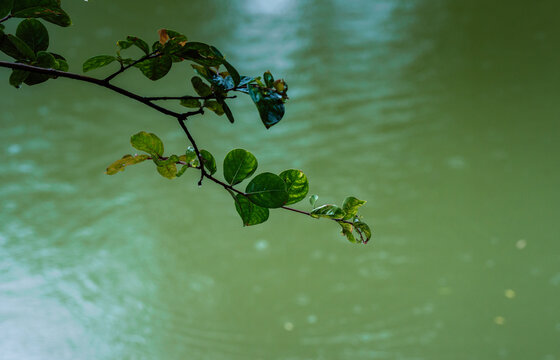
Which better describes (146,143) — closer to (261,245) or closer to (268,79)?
(268,79)

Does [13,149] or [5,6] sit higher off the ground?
[13,149]

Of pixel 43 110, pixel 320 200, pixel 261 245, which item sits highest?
pixel 43 110

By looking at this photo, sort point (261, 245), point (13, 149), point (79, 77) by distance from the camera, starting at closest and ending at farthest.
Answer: point (79, 77) → point (261, 245) → point (13, 149)

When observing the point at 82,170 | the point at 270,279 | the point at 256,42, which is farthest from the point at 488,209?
the point at 82,170

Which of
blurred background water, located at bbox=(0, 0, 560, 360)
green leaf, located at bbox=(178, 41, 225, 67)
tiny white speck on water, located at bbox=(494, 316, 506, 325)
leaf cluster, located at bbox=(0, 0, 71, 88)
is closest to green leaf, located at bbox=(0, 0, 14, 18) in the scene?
leaf cluster, located at bbox=(0, 0, 71, 88)

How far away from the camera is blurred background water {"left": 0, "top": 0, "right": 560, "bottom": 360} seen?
1.87m

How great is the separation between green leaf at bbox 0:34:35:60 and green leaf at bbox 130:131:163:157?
0.35ft

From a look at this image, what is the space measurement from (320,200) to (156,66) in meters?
1.65

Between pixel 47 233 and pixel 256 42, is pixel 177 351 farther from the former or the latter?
pixel 256 42

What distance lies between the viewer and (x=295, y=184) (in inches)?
14.4

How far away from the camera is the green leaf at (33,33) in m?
0.37

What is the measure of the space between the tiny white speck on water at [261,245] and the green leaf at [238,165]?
165 centimetres

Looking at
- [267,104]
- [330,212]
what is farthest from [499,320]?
[267,104]

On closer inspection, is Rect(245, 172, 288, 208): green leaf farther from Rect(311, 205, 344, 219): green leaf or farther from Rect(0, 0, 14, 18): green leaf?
Rect(0, 0, 14, 18): green leaf
